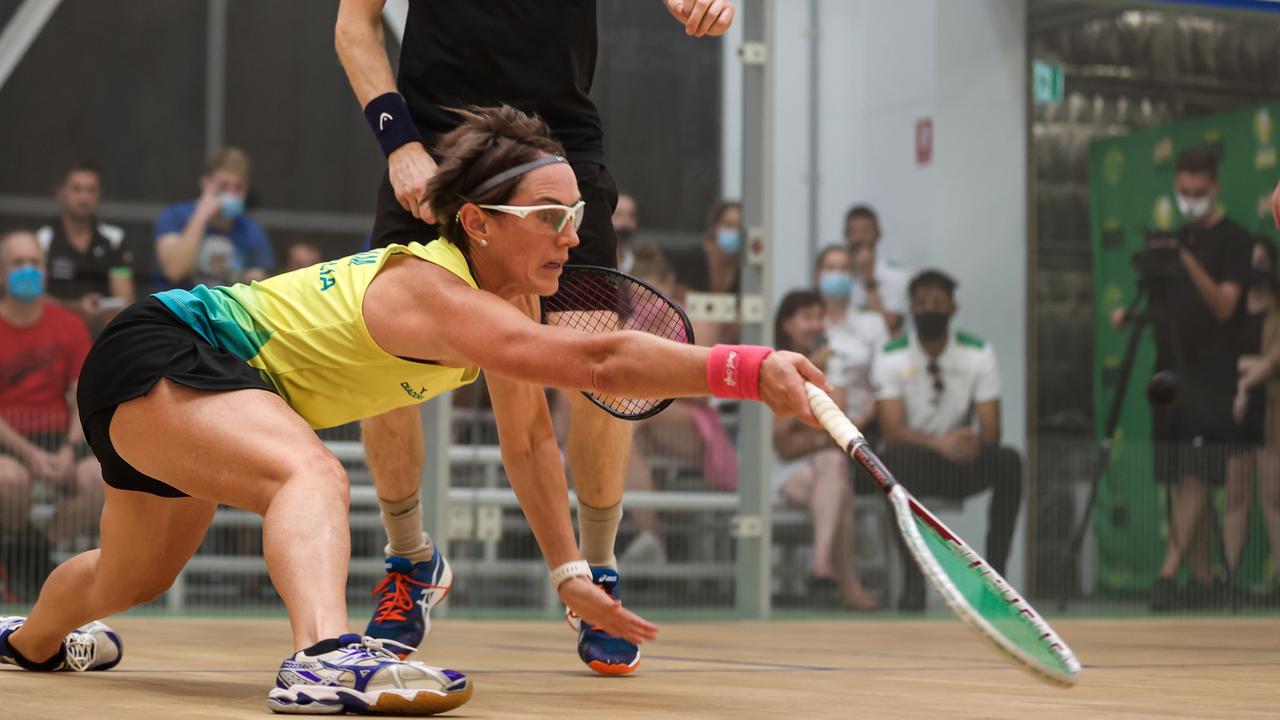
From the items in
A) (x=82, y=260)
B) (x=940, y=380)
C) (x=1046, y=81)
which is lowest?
(x=940, y=380)

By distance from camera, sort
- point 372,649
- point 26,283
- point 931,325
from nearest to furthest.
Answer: point 372,649 → point 26,283 → point 931,325

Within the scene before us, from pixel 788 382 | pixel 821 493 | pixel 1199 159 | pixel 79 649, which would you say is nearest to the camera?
pixel 788 382

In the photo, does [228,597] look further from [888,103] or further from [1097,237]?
[1097,237]

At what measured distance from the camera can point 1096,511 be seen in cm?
602

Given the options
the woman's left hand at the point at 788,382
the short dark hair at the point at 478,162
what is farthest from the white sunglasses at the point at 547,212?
the woman's left hand at the point at 788,382

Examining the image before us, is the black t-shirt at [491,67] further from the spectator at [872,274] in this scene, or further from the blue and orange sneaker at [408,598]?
the spectator at [872,274]

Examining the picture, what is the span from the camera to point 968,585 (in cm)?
184

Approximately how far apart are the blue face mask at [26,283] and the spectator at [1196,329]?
12.1 feet

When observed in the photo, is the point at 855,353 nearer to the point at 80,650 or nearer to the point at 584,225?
the point at 584,225

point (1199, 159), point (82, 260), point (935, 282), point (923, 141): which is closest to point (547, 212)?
point (82, 260)

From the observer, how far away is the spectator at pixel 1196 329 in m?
6.11

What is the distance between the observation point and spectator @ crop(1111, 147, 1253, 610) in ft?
20.0

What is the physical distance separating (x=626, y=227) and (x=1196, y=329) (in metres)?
2.13

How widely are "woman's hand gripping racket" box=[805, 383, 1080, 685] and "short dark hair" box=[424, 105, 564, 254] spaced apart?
67 centimetres
